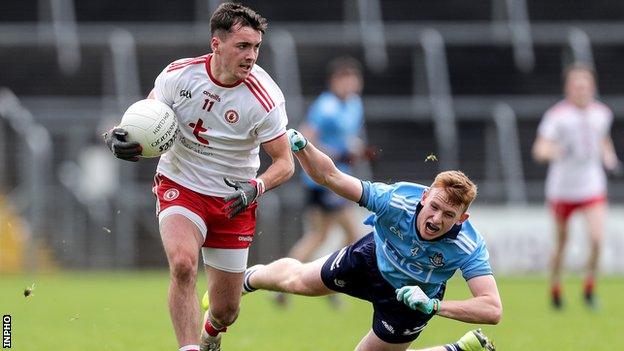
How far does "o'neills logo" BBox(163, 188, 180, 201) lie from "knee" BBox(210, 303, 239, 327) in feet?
2.62

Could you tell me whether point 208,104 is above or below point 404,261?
above

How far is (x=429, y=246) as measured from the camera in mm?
7934

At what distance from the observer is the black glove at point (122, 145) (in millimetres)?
7961

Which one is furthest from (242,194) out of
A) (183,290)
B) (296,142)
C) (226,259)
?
(226,259)

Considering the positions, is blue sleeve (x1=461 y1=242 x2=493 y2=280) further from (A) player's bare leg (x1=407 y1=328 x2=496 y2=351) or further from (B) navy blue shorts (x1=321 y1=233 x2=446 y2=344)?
(A) player's bare leg (x1=407 y1=328 x2=496 y2=351)

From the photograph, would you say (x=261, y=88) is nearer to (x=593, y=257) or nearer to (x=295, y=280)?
(x=295, y=280)

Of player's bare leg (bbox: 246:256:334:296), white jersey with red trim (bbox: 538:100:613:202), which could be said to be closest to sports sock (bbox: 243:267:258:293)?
player's bare leg (bbox: 246:256:334:296)

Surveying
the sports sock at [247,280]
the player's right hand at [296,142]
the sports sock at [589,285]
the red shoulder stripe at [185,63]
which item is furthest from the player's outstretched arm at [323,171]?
the sports sock at [589,285]

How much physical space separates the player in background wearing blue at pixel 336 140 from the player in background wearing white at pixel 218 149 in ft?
21.1

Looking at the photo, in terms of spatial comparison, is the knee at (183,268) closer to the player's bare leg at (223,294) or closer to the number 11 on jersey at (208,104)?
the player's bare leg at (223,294)

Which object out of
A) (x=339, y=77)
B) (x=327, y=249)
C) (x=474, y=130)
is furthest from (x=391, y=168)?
(x=339, y=77)

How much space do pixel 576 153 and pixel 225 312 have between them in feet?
24.8

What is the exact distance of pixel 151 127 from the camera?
7957 millimetres

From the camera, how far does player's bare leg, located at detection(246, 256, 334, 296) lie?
28.1 feet
